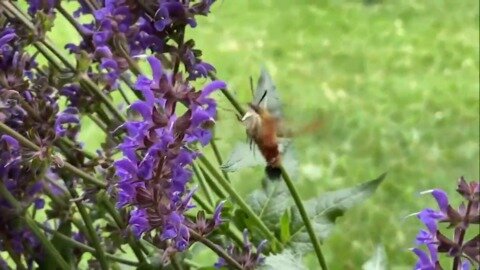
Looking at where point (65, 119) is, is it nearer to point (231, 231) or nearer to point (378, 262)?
point (231, 231)

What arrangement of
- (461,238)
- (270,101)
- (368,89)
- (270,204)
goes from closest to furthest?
(461,238), (270,101), (270,204), (368,89)

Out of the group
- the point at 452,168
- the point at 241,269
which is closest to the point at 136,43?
the point at 241,269

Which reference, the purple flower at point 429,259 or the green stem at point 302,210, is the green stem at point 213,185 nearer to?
the green stem at point 302,210

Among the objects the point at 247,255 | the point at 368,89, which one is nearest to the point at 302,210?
the point at 247,255

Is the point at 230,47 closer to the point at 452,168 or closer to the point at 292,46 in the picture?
the point at 292,46

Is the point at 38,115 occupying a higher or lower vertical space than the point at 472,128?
higher

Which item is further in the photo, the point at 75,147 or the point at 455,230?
the point at 75,147

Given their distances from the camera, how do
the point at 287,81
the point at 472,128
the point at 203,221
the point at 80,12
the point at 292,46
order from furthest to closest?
the point at 292,46 < the point at 287,81 < the point at 472,128 < the point at 80,12 < the point at 203,221
